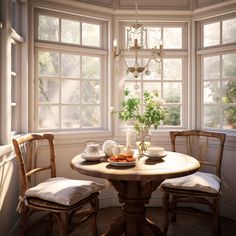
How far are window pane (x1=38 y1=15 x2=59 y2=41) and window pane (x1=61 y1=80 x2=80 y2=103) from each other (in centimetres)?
51

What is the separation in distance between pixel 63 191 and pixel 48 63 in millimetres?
1603

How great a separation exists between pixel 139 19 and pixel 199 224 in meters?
2.43

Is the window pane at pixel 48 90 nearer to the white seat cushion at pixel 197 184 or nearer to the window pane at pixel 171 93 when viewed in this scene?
the window pane at pixel 171 93

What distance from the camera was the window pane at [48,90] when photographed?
3.35 meters

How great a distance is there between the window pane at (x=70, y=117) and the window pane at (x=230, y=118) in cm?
170

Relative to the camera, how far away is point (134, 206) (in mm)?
2484

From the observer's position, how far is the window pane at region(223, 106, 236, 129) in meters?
3.45

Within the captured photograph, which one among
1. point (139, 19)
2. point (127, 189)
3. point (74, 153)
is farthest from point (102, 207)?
point (139, 19)

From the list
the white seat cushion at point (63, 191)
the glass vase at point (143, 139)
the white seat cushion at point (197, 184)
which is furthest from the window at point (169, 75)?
the white seat cushion at point (63, 191)

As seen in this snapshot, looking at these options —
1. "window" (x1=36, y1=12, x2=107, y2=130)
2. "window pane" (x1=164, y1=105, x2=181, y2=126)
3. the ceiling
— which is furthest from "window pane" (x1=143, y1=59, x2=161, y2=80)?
the ceiling

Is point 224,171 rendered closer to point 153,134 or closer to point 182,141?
point 182,141

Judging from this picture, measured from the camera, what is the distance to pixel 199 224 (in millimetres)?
3230

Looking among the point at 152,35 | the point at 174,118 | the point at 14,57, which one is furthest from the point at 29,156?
the point at 152,35

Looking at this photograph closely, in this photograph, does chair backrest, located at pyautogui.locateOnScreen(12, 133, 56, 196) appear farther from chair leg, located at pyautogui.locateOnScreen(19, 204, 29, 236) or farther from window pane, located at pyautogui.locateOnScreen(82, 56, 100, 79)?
window pane, located at pyautogui.locateOnScreen(82, 56, 100, 79)
